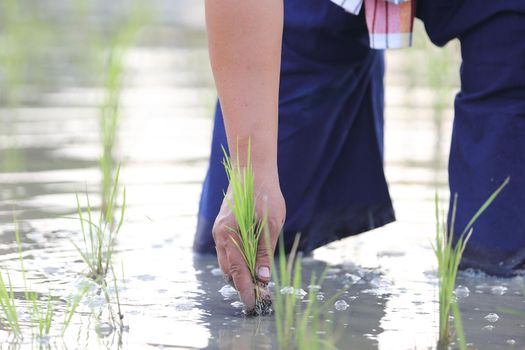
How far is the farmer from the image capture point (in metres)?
2.17

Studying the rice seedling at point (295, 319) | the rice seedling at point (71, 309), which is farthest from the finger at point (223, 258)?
the rice seedling at point (71, 309)

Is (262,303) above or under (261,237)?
under

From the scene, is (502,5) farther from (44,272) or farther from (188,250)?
(44,272)

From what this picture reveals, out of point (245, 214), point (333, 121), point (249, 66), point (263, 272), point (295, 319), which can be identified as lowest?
point (295, 319)

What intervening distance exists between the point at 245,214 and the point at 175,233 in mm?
1040

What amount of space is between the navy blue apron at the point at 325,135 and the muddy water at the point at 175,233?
10 cm

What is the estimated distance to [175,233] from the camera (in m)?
3.07

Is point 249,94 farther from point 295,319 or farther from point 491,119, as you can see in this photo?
point 491,119

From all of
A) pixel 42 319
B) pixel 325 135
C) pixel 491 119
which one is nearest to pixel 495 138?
pixel 491 119

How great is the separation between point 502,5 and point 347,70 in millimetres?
498

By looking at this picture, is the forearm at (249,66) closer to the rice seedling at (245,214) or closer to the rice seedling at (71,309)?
the rice seedling at (245,214)

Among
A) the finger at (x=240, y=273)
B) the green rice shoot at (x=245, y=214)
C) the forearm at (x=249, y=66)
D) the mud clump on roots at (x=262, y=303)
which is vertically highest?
the forearm at (x=249, y=66)

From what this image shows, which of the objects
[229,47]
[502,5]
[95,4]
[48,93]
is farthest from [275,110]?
[95,4]

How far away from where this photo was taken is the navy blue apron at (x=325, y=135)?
2754 mm
